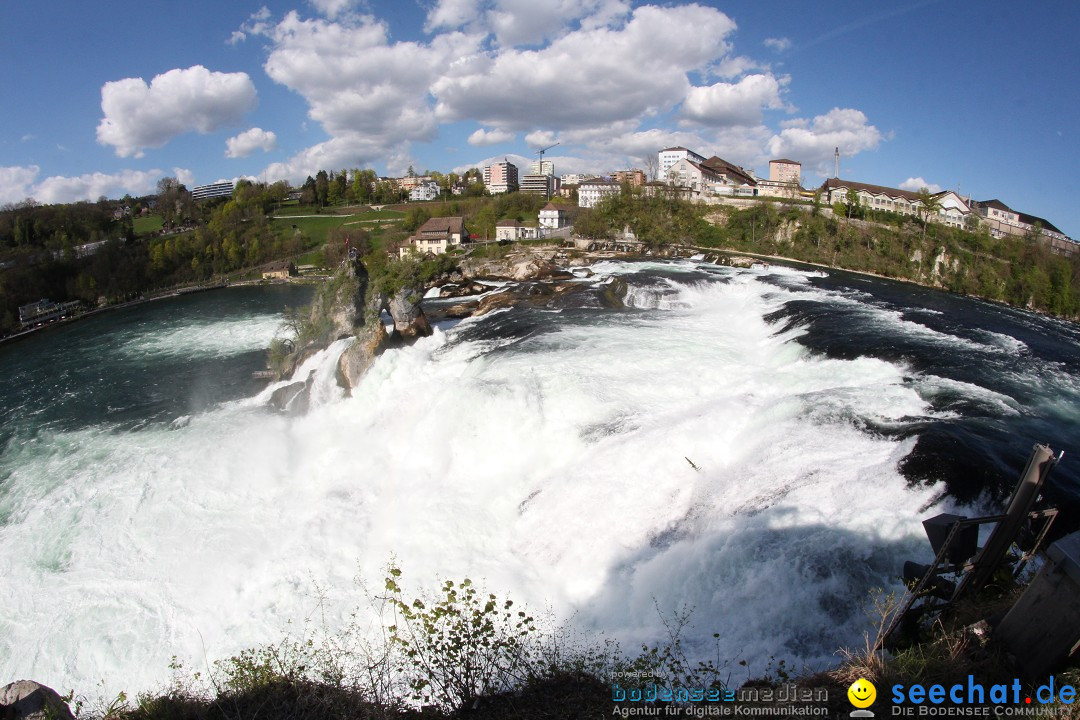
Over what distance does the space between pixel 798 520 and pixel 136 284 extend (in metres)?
59.4

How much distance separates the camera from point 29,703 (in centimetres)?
463

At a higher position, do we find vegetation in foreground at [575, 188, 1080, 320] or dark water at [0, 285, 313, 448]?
vegetation in foreground at [575, 188, 1080, 320]

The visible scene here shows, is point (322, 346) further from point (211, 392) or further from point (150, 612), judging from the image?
point (150, 612)

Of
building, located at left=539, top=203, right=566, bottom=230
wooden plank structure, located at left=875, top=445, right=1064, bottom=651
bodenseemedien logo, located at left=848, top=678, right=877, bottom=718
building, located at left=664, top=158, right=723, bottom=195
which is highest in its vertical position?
building, located at left=664, top=158, right=723, bottom=195

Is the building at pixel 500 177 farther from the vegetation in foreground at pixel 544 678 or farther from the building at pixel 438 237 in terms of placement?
the vegetation in foreground at pixel 544 678

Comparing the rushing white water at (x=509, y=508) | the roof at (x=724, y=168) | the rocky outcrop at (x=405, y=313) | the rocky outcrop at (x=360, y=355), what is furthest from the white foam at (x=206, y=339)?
the roof at (x=724, y=168)

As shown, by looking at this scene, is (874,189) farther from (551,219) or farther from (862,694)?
(862,694)

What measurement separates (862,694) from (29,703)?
Answer: 706 cm

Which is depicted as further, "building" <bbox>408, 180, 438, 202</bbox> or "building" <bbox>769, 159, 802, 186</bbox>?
"building" <bbox>408, 180, 438, 202</bbox>

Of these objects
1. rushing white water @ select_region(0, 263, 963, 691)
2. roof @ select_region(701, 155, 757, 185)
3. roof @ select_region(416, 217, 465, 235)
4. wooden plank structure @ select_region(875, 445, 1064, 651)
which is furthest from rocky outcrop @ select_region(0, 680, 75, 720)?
roof @ select_region(701, 155, 757, 185)

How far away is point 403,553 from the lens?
33.7ft

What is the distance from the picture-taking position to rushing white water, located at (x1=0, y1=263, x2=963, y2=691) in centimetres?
766

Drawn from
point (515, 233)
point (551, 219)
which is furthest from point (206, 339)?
point (551, 219)

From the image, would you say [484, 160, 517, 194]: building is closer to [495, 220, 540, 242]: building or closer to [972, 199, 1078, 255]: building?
[495, 220, 540, 242]: building
